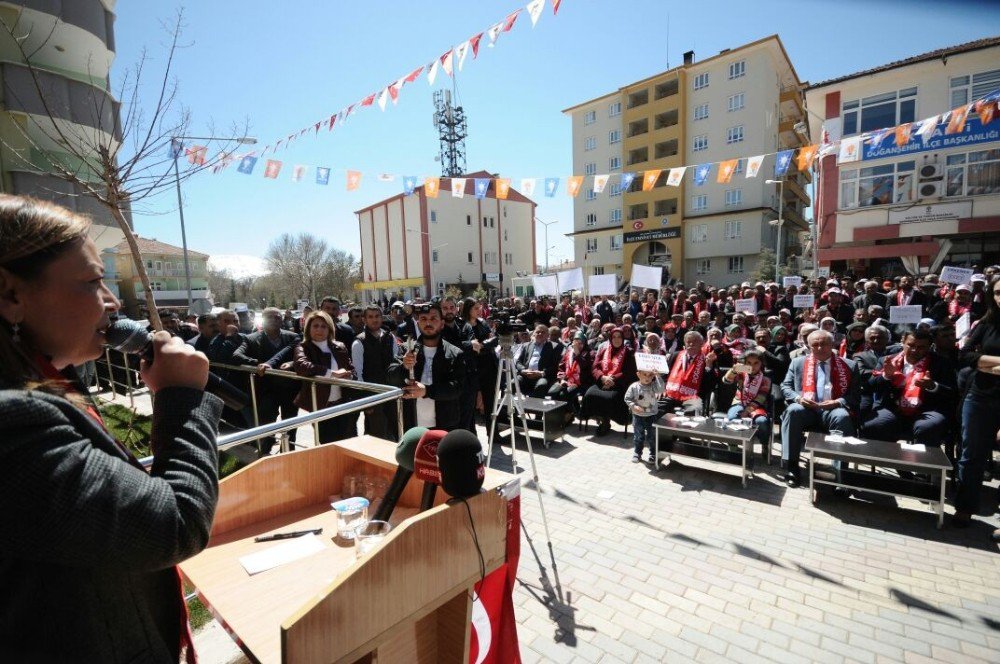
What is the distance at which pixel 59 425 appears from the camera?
938 mm

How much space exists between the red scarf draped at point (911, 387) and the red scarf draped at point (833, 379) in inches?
20.8

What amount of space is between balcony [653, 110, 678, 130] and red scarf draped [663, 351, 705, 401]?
3666 centimetres

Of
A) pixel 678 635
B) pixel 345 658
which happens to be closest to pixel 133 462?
pixel 345 658

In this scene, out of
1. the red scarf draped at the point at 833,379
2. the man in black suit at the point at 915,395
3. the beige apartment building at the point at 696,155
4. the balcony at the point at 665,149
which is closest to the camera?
the man in black suit at the point at 915,395

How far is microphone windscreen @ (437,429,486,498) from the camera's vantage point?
1.87m

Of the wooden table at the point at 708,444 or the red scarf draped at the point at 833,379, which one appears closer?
the wooden table at the point at 708,444

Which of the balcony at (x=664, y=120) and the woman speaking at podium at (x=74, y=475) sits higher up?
the balcony at (x=664, y=120)

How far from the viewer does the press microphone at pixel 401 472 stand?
2.18 m

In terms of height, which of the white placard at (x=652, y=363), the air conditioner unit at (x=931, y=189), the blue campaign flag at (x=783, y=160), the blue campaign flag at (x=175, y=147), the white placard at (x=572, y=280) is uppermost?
the air conditioner unit at (x=931, y=189)

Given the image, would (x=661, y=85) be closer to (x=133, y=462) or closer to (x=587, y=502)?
(x=587, y=502)

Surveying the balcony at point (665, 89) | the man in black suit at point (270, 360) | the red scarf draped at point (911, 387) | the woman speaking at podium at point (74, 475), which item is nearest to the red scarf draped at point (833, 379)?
the red scarf draped at point (911, 387)

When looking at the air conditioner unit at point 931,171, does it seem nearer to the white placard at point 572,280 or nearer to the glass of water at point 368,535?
the white placard at point 572,280

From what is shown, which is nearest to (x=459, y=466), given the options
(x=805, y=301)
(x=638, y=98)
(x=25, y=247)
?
(x=25, y=247)

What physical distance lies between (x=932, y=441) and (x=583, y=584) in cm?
454
